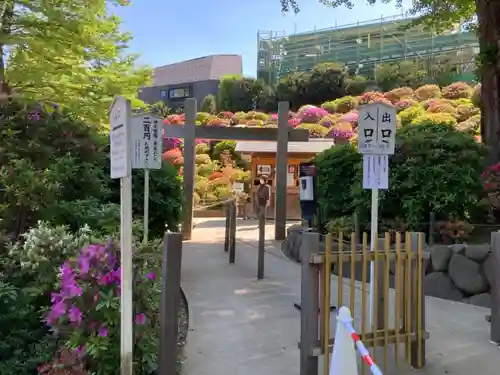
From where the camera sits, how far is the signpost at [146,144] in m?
7.09

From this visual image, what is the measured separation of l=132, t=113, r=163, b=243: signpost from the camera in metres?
7.09

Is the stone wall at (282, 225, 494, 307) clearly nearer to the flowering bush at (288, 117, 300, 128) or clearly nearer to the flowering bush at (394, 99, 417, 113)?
the flowering bush at (288, 117, 300, 128)

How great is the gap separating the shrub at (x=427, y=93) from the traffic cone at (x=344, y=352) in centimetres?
3019

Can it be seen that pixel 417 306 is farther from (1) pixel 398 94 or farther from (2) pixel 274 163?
(1) pixel 398 94

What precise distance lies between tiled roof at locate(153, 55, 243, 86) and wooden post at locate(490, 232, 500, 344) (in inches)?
1795

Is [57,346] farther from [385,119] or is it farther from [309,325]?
[385,119]

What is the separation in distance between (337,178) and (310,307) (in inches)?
245

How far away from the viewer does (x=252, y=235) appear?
13547 millimetres

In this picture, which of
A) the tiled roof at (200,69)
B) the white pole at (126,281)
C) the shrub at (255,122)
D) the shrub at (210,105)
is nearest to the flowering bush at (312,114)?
the shrub at (255,122)

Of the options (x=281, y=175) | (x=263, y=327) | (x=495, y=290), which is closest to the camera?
(x=495, y=290)

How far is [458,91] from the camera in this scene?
101 ft

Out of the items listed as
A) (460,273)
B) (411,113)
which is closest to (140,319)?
(460,273)

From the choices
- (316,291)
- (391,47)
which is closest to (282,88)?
(391,47)

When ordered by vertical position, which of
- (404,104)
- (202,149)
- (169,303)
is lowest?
(169,303)
